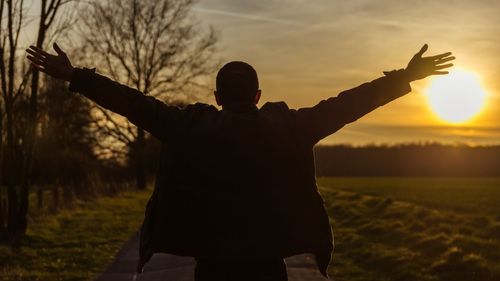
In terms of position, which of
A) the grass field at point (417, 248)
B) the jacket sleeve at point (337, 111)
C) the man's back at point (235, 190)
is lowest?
the grass field at point (417, 248)

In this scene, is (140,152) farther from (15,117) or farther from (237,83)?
(237,83)

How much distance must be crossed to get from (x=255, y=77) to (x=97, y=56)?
43.0 meters

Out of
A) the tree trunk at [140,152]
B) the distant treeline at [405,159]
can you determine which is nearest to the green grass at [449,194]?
the tree trunk at [140,152]

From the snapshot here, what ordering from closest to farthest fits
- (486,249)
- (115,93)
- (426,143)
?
(115,93) < (486,249) < (426,143)

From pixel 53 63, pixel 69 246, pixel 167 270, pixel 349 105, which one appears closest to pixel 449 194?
pixel 69 246

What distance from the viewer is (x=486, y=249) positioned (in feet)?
42.7

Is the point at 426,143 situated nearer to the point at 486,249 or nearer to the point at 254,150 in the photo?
the point at 486,249

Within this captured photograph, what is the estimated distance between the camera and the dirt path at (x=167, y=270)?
10789 mm

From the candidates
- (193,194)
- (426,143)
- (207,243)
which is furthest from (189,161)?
(426,143)

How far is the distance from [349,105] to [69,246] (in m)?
13.4

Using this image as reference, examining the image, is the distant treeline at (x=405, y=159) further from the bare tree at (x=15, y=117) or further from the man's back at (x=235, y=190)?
the man's back at (x=235, y=190)

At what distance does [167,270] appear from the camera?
455 inches

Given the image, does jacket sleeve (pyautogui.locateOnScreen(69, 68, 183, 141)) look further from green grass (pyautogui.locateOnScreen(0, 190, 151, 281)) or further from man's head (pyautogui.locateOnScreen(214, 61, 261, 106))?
green grass (pyautogui.locateOnScreen(0, 190, 151, 281))

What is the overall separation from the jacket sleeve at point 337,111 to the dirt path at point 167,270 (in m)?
6.97
